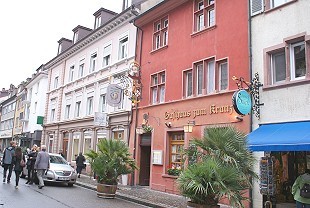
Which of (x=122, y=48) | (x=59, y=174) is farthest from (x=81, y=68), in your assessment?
(x=59, y=174)

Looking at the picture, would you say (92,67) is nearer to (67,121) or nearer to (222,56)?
(67,121)

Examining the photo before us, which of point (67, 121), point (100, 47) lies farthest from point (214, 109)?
point (67, 121)

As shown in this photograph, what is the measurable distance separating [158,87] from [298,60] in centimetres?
805

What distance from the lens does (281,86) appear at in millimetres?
11164

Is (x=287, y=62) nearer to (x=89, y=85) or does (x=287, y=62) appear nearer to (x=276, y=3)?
(x=276, y=3)

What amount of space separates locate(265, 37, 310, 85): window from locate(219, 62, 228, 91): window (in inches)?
86.0

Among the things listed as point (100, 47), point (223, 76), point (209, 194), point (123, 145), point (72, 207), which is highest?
point (100, 47)

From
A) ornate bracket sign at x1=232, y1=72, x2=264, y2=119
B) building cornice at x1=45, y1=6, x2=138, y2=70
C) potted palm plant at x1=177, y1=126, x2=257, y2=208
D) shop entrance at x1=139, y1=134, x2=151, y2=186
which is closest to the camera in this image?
potted palm plant at x1=177, y1=126, x2=257, y2=208

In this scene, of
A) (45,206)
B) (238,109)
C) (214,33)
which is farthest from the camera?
(214,33)

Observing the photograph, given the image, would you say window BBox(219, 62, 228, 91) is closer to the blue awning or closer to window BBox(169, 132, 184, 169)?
the blue awning

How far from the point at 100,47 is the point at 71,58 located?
6414 millimetres

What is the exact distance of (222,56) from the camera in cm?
1387

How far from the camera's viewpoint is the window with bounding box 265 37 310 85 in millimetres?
11000

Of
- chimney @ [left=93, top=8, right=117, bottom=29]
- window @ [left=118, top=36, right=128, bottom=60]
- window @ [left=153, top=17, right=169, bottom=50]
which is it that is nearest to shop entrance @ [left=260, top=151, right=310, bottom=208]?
window @ [left=153, top=17, right=169, bottom=50]
